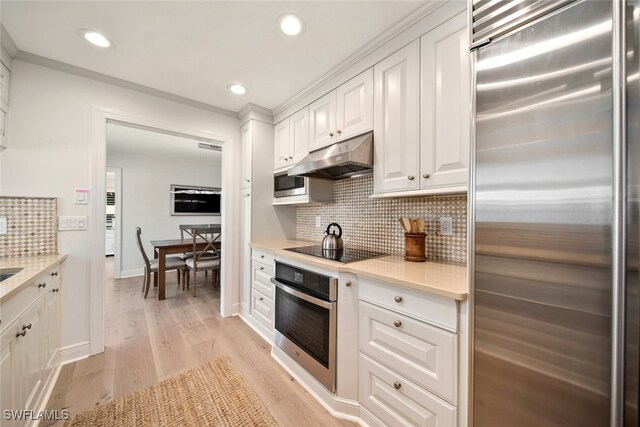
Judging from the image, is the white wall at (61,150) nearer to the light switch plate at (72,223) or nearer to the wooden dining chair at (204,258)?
the light switch plate at (72,223)

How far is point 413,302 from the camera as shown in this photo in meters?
1.14

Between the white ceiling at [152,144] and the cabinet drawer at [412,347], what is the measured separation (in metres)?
3.55

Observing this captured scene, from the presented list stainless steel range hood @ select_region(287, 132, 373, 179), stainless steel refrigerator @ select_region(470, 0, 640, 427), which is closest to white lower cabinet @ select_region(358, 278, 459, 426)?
stainless steel refrigerator @ select_region(470, 0, 640, 427)

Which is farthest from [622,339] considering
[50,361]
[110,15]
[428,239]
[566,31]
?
[50,361]

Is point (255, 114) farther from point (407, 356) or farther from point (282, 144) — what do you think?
point (407, 356)

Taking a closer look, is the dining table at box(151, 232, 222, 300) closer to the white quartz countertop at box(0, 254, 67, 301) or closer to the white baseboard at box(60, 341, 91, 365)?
the white baseboard at box(60, 341, 91, 365)

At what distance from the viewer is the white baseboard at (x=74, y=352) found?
1.93 m

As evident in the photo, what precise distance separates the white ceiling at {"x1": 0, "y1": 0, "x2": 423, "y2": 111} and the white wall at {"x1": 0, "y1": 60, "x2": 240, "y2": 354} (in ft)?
0.66

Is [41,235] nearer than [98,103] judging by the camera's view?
Yes

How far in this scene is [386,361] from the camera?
1.27 meters

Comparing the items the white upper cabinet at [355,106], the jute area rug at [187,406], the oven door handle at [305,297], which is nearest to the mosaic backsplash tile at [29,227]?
the jute area rug at [187,406]

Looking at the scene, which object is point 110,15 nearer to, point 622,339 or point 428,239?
point 428,239

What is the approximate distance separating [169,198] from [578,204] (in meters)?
6.06

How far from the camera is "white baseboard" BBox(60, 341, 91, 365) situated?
76.1 inches
